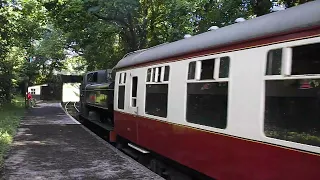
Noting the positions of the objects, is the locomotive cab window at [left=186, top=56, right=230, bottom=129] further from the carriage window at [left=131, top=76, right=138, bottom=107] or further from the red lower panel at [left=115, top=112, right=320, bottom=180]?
the carriage window at [left=131, top=76, right=138, bottom=107]

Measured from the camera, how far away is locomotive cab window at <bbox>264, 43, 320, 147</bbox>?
3508mm

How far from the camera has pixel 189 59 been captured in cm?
592

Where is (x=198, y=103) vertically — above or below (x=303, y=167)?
above

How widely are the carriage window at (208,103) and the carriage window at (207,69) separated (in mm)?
110

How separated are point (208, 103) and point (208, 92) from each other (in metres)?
0.16

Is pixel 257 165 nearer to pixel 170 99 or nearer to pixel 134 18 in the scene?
pixel 170 99

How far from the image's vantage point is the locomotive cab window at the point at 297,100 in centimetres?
351

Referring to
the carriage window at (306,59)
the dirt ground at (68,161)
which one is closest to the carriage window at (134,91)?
the dirt ground at (68,161)

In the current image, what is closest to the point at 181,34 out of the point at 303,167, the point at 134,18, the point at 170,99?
the point at 134,18

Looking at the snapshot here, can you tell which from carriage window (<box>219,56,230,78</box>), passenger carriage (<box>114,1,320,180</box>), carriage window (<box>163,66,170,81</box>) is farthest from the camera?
carriage window (<box>163,66,170,81</box>)

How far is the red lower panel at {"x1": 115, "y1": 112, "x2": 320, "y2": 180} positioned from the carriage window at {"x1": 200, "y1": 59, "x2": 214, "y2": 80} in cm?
78

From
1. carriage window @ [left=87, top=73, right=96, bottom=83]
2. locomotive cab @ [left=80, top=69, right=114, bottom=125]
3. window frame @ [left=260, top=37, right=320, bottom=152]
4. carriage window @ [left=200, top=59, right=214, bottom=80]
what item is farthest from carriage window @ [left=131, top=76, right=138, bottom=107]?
carriage window @ [left=87, top=73, right=96, bottom=83]

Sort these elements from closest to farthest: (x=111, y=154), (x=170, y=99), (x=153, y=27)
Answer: (x=170, y=99) < (x=111, y=154) < (x=153, y=27)

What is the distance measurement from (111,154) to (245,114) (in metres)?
5.29
